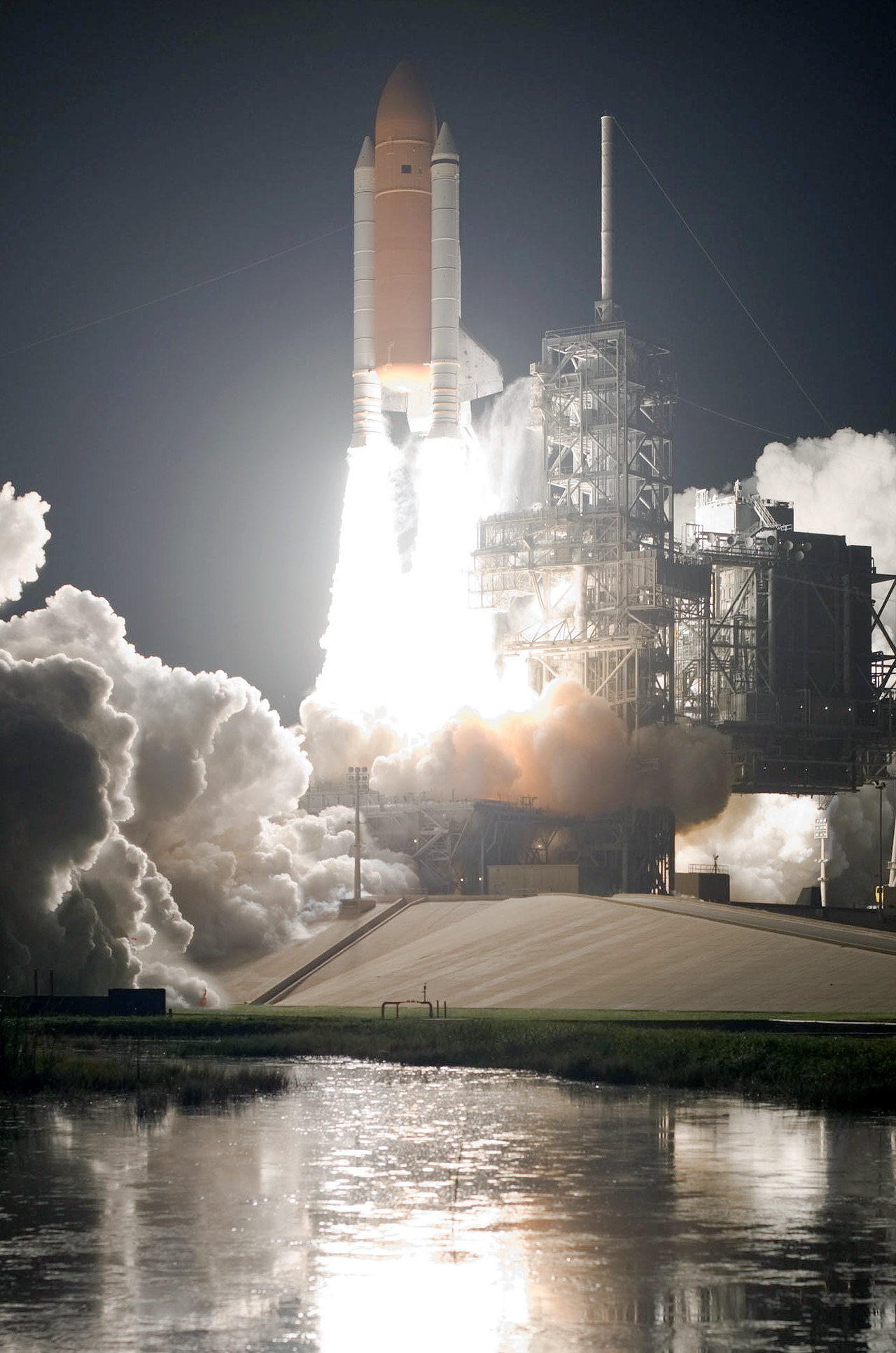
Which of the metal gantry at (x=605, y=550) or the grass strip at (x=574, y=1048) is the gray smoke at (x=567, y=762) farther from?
Answer: the grass strip at (x=574, y=1048)

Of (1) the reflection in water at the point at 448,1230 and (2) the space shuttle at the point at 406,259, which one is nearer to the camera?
(1) the reflection in water at the point at 448,1230

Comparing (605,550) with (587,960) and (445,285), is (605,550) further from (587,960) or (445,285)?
(587,960)

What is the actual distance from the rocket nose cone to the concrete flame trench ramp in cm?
3750

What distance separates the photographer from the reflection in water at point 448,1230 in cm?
1659

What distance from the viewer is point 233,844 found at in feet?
263

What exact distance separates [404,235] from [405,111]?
595cm

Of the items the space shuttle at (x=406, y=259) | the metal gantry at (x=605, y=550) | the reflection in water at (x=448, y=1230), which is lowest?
the reflection in water at (x=448, y=1230)

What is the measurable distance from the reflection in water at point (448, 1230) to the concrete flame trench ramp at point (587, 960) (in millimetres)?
20900

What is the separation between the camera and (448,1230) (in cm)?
2078

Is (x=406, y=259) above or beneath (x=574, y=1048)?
above

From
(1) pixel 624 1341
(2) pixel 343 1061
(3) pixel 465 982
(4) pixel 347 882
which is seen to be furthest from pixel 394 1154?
(4) pixel 347 882

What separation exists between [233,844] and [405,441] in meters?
26.8

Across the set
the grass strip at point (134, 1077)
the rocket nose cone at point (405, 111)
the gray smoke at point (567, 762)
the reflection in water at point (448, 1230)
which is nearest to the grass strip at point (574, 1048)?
the reflection in water at point (448, 1230)

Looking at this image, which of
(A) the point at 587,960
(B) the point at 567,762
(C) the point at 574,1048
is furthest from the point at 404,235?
(C) the point at 574,1048
